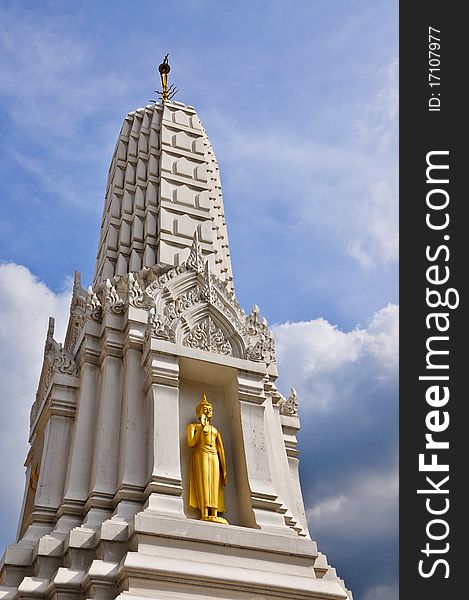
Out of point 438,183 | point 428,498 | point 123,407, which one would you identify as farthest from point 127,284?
point 428,498

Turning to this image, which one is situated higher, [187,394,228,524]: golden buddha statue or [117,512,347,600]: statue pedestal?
[187,394,228,524]: golden buddha statue

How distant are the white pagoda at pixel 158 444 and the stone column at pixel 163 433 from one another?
0.02m

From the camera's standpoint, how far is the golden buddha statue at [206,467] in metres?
12.8

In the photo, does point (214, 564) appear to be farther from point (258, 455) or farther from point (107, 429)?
point (107, 429)

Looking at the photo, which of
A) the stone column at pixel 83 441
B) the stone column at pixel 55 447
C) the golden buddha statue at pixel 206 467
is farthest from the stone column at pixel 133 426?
the stone column at pixel 55 447

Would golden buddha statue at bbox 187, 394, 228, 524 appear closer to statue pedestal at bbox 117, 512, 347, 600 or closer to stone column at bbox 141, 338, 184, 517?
stone column at bbox 141, 338, 184, 517

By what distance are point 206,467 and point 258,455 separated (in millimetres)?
1177

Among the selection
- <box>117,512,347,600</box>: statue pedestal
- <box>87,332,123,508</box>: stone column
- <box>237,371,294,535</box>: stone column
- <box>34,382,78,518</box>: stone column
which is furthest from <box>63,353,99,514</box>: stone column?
<box>237,371,294,535</box>: stone column

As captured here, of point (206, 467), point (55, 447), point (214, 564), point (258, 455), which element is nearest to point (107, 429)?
point (55, 447)

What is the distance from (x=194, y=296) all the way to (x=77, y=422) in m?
3.93

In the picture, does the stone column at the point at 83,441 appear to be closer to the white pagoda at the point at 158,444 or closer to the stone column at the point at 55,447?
the white pagoda at the point at 158,444

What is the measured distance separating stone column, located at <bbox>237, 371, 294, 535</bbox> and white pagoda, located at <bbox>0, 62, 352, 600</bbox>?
0.03 m

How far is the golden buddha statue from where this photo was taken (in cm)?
1282

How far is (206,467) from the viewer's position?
13164mm
